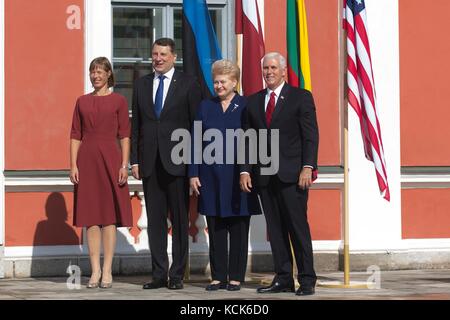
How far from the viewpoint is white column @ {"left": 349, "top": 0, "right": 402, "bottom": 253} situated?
12742 mm

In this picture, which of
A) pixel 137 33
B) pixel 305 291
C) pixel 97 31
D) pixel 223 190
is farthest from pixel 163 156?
pixel 137 33

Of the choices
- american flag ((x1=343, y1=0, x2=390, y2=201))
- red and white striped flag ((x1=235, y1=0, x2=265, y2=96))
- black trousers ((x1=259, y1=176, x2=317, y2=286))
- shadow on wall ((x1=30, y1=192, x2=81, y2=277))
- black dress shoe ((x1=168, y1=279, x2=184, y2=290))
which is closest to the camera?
black trousers ((x1=259, y1=176, x2=317, y2=286))

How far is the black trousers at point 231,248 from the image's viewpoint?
1043 cm

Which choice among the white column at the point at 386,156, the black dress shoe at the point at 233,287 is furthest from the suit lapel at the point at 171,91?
the white column at the point at 386,156

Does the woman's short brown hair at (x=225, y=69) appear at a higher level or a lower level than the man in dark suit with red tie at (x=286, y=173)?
higher

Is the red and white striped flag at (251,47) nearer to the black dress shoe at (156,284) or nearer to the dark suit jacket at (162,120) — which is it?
the dark suit jacket at (162,120)

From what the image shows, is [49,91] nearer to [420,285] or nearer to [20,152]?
[20,152]

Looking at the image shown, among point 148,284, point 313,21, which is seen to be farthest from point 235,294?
point 313,21

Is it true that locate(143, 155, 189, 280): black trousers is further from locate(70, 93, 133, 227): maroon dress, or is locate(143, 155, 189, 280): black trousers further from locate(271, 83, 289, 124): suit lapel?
locate(271, 83, 289, 124): suit lapel

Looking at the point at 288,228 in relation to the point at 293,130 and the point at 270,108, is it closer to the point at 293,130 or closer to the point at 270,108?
the point at 293,130

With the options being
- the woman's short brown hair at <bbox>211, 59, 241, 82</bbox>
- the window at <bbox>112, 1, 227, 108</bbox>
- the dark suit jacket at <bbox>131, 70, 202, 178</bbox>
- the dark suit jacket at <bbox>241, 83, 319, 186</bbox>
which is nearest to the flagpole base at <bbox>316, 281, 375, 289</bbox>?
the dark suit jacket at <bbox>241, 83, 319, 186</bbox>

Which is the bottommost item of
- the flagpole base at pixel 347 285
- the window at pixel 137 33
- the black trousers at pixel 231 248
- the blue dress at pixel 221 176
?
the flagpole base at pixel 347 285

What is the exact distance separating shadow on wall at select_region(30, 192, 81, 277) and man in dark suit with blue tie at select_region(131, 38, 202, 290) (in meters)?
1.58

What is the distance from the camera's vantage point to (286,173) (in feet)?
33.1
